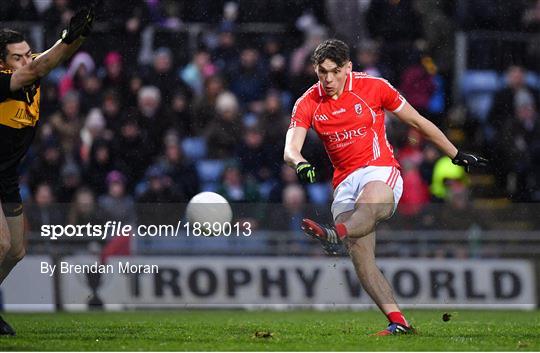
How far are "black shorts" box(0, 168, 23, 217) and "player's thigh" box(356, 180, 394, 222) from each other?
2717 millimetres

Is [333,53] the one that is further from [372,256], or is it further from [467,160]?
[372,256]

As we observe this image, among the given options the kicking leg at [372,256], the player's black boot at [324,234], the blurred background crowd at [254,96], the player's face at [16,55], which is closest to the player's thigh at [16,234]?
the player's face at [16,55]

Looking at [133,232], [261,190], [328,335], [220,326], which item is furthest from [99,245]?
[328,335]

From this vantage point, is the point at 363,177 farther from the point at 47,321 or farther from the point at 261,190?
the point at 261,190

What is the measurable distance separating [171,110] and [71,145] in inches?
56.1

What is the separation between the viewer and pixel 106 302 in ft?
49.3

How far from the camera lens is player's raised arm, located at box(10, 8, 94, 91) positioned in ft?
29.7

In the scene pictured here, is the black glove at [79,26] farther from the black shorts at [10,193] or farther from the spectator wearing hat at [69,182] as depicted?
the spectator wearing hat at [69,182]

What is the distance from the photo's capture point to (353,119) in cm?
1032

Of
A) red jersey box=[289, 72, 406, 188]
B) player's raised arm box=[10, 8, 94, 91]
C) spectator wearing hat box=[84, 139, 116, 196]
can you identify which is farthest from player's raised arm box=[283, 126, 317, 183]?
spectator wearing hat box=[84, 139, 116, 196]

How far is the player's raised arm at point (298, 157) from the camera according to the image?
9531mm

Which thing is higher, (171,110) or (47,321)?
(171,110)

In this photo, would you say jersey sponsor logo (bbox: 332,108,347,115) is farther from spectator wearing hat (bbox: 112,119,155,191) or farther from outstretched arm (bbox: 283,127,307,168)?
spectator wearing hat (bbox: 112,119,155,191)

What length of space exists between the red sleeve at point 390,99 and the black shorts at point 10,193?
3.01 meters
